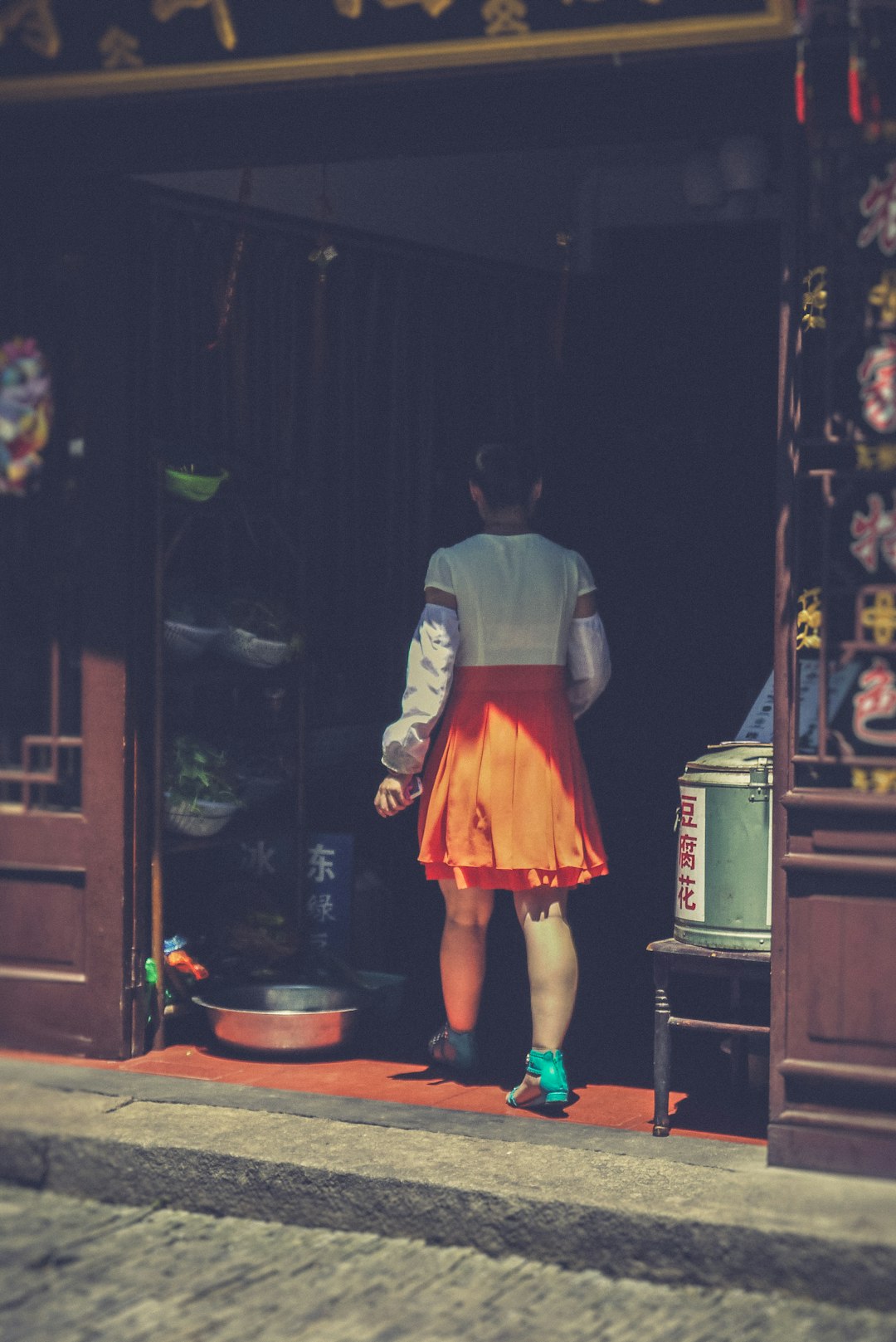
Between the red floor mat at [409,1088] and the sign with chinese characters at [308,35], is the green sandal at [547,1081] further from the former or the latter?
the sign with chinese characters at [308,35]

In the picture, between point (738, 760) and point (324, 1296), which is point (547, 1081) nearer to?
point (738, 760)

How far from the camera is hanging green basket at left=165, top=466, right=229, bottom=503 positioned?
23.2 feet

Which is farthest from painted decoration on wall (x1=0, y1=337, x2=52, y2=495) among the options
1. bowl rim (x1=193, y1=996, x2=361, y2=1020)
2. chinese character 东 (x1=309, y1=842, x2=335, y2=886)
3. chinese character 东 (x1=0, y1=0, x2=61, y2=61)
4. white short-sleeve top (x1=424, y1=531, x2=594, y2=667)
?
bowl rim (x1=193, y1=996, x2=361, y2=1020)

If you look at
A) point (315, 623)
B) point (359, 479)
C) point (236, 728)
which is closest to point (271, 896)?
point (236, 728)

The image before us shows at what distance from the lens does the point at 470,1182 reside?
5668 millimetres

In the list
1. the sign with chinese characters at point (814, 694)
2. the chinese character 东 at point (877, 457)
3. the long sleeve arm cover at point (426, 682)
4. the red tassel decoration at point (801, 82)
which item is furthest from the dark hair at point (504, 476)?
the red tassel decoration at point (801, 82)

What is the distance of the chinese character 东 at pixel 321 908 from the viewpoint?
7844 mm

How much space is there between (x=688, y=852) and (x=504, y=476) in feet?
4.67

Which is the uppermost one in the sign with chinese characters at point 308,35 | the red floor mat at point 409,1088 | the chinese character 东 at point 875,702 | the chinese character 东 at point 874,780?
the sign with chinese characters at point 308,35

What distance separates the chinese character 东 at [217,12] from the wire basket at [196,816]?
263cm

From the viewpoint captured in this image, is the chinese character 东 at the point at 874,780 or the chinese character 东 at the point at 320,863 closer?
the chinese character 东 at the point at 874,780

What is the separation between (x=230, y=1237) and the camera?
5.74 m

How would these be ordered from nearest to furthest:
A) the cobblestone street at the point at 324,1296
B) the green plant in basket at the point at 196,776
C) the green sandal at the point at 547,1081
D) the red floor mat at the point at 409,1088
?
the cobblestone street at the point at 324,1296 → the red floor mat at the point at 409,1088 → the green sandal at the point at 547,1081 → the green plant in basket at the point at 196,776

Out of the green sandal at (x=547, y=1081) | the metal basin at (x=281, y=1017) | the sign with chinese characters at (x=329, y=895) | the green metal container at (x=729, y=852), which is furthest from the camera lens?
the sign with chinese characters at (x=329, y=895)
